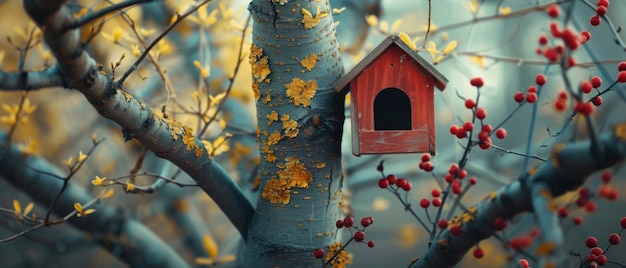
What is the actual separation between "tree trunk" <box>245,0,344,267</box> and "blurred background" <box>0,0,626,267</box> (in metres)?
0.23

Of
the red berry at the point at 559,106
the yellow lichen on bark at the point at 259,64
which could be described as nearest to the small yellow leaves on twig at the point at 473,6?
the yellow lichen on bark at the point at 259,64

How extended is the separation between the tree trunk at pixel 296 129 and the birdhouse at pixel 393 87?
0.27ft

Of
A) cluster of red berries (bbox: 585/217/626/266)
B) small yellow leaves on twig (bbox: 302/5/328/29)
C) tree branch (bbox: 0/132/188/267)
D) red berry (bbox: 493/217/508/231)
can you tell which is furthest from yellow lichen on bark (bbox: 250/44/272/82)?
tree branch (bbox: 0/132/188/267)

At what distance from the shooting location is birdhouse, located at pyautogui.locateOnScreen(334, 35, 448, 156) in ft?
5.48

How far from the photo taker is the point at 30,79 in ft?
4.09

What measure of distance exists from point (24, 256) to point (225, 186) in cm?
278

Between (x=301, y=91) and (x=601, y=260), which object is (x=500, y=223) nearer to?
(x=601, y=260)

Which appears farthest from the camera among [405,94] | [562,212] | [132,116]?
[405,94]

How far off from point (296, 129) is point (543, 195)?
2.57 ft

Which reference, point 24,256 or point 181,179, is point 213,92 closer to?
point 181,179

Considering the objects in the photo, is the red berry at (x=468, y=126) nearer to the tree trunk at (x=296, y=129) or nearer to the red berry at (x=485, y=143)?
the red berry at (x=485, y=143)

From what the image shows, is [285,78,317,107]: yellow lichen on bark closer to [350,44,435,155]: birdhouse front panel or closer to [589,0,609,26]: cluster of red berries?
[350,44,435,155]: birdhouse front panel

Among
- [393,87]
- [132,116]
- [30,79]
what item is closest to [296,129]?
[393,87]

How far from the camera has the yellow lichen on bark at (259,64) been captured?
1715 millimetres
